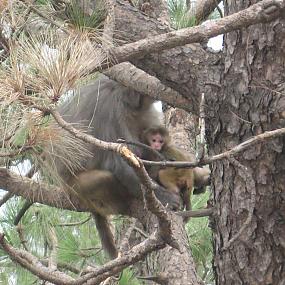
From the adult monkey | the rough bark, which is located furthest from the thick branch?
the adult monkey

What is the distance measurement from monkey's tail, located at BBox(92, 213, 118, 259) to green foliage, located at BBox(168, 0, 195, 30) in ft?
2.87

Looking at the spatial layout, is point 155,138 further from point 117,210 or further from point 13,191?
point 13,191

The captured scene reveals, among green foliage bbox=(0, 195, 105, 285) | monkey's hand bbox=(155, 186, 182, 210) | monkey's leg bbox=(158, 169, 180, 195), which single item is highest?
monkey's leg bbox=(158, 169, 180, 195)

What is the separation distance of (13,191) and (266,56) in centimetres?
110

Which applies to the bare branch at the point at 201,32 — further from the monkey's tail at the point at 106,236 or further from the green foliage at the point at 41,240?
the monkey's tail at the point at 106,236

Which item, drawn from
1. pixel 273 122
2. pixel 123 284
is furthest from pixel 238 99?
pixel 123 284

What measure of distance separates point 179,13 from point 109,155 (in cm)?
71

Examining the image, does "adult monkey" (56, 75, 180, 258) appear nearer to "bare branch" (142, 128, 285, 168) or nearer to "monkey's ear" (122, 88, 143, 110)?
"monkey's ear" (122, 88, 143, 110)

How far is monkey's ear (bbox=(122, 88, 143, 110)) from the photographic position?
11.3 feet

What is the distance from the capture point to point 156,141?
127 inches

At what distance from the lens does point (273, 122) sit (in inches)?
85.5

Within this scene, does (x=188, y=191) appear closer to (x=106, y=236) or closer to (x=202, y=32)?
(x=106, y=236)

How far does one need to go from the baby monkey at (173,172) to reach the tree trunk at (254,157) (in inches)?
31.2

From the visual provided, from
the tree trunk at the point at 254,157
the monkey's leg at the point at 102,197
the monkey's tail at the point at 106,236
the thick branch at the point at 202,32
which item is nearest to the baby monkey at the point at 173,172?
the monkey's leg at the point at 102,197
